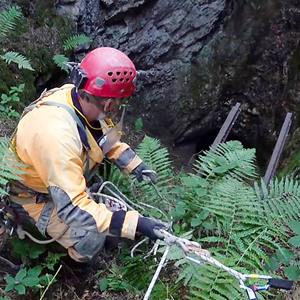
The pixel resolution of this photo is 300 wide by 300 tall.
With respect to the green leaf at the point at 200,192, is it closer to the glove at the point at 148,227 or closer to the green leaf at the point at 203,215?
the green leaf at the point at 203,215

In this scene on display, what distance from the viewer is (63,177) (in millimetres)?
2238

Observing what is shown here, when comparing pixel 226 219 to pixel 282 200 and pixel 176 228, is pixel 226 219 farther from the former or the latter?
pixel 282 200

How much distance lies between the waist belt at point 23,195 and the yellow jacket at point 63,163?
0.80 ft

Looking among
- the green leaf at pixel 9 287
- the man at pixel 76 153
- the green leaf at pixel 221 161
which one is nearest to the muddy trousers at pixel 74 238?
the man at pixel 76 153

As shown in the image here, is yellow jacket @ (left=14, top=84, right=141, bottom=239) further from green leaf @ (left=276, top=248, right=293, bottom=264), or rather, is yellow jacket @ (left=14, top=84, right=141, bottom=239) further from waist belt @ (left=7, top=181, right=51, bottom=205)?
green leaf @ (left=276, top=248, right=293, bottom=264)

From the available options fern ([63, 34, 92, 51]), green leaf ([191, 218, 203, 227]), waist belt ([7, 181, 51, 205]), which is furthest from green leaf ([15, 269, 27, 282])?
fern ([63, 34, 92, 51])

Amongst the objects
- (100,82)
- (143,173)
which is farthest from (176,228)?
(100,82)

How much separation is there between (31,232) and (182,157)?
5.28 meters

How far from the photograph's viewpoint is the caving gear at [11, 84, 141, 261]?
225 centimetres

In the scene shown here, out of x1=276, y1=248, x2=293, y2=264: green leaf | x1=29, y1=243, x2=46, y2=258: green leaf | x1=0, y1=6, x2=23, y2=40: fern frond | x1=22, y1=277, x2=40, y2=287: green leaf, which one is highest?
x1=0, y1=6, x2=23, y2=40: fern frond

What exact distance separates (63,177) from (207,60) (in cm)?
597

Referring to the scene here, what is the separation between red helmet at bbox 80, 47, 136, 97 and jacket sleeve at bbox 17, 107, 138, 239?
353 mm

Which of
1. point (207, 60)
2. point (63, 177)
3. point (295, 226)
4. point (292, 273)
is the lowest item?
point (292, 273)

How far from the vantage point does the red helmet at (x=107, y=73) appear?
8.18ft
